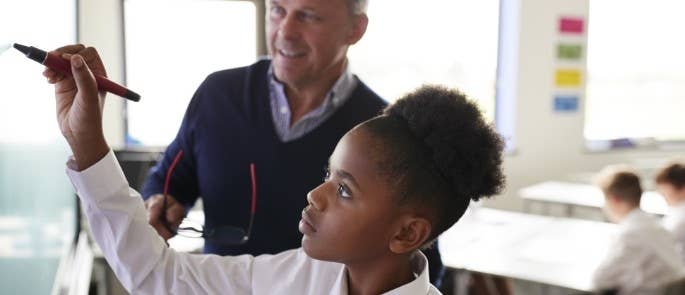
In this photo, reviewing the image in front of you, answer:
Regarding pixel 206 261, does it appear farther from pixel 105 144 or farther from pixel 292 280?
pixel 105 144

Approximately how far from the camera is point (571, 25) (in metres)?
5.05

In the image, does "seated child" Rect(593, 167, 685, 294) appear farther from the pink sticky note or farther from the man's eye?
the pink sticky note

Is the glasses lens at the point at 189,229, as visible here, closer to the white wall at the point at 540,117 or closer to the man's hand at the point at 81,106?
the man's hand at the point at 81,106

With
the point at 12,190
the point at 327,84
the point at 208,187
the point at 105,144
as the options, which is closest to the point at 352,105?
the point at 327,84

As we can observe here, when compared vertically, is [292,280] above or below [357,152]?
below

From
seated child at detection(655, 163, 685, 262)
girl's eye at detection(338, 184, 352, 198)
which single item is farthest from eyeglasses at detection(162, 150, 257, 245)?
seated child at detection(655, 163, 685, 262)

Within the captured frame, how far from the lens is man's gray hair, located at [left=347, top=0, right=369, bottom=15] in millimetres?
1506

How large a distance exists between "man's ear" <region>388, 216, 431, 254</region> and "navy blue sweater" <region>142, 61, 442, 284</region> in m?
0.36

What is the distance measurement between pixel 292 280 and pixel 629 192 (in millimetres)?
2559

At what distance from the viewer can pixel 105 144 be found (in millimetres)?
979

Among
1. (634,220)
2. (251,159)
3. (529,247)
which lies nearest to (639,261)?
(634,220)

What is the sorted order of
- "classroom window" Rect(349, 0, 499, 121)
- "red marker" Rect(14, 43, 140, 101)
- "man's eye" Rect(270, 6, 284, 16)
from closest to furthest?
"red marker" Rect(14, 43, 140, 101) < "man's eye" Rect(270, 6, 284, 16) < "classroom window" Rect(349, 0, 499, 121)

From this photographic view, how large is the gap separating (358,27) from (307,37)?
16 cm

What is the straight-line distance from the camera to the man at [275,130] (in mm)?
1463
